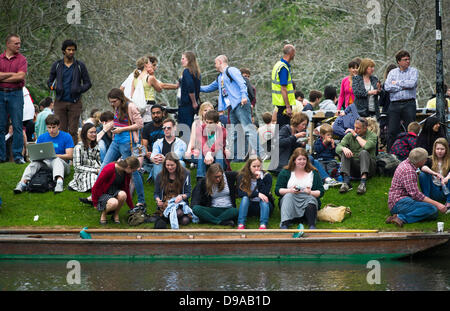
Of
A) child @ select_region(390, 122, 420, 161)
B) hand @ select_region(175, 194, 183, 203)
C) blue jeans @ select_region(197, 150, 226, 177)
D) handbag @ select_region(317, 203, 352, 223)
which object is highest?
child @ select_region(390, 122, 420, 161)

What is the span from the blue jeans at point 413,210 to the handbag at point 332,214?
0.89 metres

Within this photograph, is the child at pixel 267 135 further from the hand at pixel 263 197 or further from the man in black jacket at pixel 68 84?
the man in black jacket at pixel 68 84

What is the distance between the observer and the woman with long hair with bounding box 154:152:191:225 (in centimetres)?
1417

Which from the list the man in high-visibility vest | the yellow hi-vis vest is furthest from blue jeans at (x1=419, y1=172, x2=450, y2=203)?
the yellow hi-vis vest

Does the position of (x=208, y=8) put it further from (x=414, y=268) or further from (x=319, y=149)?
(x=414, y=268)

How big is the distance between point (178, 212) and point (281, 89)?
338cm

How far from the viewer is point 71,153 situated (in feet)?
52.4

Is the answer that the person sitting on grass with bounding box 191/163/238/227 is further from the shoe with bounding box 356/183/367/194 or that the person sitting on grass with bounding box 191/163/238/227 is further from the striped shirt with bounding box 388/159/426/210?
the striped shirt with bounding box 388/159/426/210

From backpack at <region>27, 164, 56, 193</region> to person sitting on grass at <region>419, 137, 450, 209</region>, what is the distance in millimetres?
6664

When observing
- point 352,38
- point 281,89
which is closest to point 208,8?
point 352,38

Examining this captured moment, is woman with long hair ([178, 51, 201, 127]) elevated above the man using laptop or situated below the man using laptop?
above

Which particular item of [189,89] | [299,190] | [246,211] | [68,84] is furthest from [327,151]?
[68,84]

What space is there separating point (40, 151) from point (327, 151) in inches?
207

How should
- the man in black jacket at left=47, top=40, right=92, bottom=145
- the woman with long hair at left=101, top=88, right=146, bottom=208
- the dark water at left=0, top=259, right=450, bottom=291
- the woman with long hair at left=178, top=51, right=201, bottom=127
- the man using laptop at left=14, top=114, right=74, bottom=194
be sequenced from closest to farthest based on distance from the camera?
the dark water at left=0, top=259, right=450, bottom=291 → the woman with long hair at left=101, top=88, right=146, bottom=208 → the man using laptop at left=14, top=114, right=74, bottom=194 → the woman with long hair at left=178, top=51, right=201, bottom=127 → the man in black jacket at left=47, top=40, right=92, bottom=145
